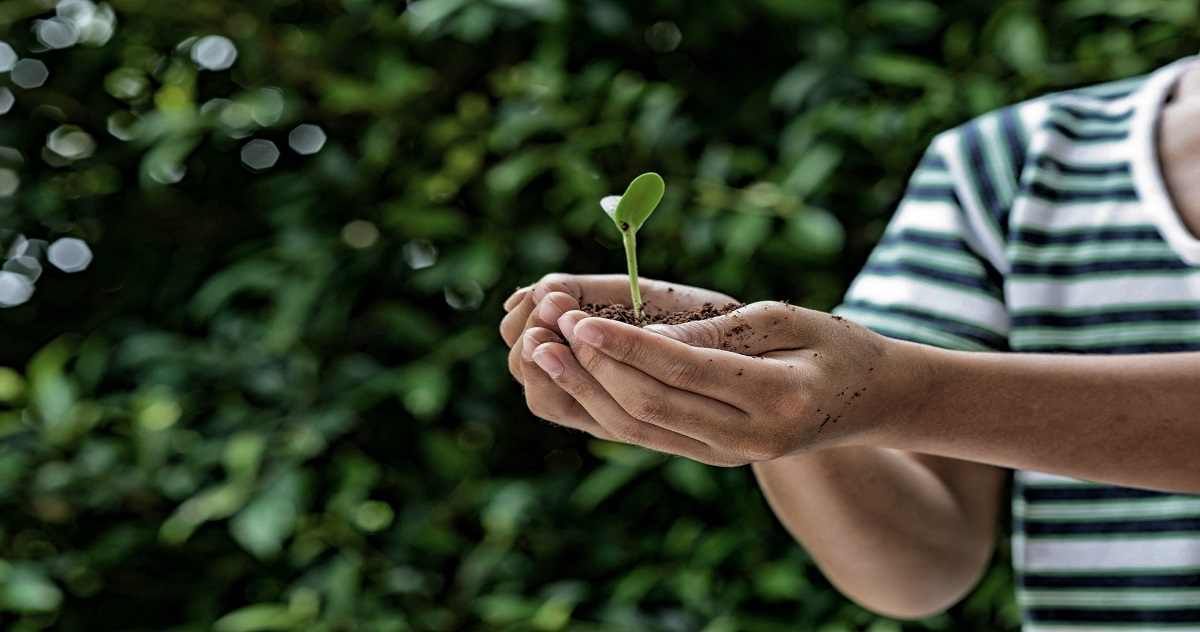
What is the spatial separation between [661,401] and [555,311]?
7 centimetres

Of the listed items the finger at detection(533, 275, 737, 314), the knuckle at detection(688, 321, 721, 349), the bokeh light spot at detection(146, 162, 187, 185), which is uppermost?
the knuckle at detection(688, 321, 721, 349)

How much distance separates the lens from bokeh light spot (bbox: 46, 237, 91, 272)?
113 centimetres

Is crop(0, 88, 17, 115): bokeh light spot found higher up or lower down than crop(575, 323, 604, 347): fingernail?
lower down

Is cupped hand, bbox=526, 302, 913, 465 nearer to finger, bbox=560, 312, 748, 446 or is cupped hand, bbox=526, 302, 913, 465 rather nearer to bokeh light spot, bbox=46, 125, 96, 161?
finger, bbox=560, 312, 748, 446

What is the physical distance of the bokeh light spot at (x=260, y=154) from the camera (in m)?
1.10

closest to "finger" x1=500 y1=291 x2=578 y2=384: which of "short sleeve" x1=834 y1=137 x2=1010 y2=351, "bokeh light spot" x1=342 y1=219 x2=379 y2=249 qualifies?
"short sleeve" x1=834 y1=137 x2=1010 y2=351

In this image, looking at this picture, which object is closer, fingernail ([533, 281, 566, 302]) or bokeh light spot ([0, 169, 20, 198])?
fingernail ([533, 281, 566, 302])

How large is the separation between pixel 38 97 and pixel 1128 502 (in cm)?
105

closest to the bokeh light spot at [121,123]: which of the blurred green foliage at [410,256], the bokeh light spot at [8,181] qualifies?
the blurred green foliage at [410,256]

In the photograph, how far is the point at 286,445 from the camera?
0.99 meters

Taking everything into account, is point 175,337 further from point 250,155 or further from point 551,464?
point 551,464

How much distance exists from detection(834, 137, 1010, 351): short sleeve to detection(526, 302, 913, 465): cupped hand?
19 cm

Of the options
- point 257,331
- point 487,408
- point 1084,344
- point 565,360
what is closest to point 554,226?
point 487,408

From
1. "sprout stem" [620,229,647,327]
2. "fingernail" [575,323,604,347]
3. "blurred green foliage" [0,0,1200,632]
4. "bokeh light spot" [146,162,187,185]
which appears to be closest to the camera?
"fingernail" [575,323,604,347]
